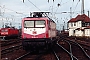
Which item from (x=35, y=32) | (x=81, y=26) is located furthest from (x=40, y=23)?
(x=81, y=26)

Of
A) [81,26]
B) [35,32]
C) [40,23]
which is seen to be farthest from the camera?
[81,26]

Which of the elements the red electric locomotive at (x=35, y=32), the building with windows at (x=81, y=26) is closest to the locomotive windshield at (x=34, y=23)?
the red electric locomotive at (x=35, y=32)

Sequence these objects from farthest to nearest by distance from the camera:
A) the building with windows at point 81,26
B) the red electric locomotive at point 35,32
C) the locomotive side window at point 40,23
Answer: the building with windows at point 81,26 → the locomotive side window at point 40,23 → the red electric locomotive at point 35,32

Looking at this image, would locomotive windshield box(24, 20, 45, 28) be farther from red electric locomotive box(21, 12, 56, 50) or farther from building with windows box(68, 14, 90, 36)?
building with windows box(68, 14, 90, 36)

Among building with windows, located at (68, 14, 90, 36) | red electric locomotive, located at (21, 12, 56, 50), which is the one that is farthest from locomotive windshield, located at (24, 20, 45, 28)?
building with windows, located at (68, 14, 90, 36)

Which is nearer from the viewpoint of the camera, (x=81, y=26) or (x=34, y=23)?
(x=34, y=23)

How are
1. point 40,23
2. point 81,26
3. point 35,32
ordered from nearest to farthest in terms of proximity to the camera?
point 35,32 → point 40,23 → point 81,26

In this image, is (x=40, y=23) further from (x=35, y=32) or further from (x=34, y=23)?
(x=35, y=32)

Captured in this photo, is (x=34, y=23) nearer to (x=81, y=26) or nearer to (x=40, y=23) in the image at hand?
(x=40, y=23)

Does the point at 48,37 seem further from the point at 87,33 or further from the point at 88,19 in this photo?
the point at 88,19

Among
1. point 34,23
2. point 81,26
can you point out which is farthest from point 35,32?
point 81,26

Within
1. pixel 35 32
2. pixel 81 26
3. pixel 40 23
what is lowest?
pixel 81 26

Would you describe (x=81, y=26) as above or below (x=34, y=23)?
below

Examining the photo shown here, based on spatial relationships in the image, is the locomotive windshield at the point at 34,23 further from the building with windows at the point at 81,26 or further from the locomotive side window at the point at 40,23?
the building with windows at the point at 81,26
